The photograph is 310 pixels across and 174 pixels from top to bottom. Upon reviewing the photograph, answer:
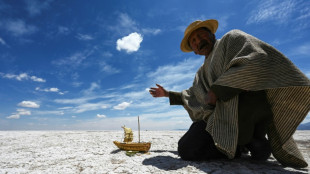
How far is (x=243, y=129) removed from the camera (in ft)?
6.90

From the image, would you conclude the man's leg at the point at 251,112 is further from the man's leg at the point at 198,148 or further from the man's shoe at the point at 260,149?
the man's leg at the point at 198,148

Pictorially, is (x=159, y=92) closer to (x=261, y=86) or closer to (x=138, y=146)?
(x=138, y=146)

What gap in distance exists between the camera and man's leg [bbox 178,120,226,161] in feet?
7.88

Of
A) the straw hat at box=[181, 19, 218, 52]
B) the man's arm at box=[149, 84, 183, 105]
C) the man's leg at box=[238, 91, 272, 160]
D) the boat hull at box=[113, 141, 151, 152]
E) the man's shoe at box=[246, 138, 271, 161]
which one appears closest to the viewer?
the man's leg at box=[238, 91, 272, 160]

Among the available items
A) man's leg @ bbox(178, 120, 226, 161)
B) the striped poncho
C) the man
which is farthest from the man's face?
man's leg @ bbox(178, 120, 226, 161)

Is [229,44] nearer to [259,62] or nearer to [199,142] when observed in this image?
[259,62]

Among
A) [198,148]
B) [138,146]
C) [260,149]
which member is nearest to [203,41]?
[198,148]

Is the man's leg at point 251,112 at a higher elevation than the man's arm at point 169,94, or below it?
below

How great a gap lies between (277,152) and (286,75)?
1.04 m

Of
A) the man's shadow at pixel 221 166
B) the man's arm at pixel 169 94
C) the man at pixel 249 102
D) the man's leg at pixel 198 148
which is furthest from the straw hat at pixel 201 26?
the man's shadow at pixel 221 166

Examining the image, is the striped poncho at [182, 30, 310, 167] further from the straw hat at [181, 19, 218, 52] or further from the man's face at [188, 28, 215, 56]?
the straw hat at [181, 19, 218, 52]

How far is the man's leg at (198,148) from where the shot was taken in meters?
2.40

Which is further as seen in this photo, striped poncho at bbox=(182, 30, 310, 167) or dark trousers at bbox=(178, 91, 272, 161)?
dark trousers at bbox=(178, 91, 272, 161)

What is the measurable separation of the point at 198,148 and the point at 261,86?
117cm
